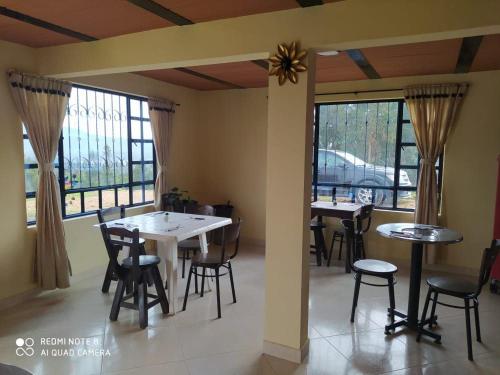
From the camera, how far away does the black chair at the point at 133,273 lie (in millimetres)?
3037

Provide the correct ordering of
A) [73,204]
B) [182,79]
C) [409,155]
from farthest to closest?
[182,79] → [409,155] → [73,204]

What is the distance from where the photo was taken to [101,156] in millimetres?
4445

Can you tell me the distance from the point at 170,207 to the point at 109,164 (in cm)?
100

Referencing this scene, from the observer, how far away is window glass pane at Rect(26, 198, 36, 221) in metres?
3.65

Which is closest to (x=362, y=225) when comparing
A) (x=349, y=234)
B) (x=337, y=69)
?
(x=349, y=234)

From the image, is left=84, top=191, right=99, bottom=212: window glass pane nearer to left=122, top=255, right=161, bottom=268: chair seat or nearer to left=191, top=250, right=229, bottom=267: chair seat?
left=122, top=255, right=161, bottom=268: chair seat

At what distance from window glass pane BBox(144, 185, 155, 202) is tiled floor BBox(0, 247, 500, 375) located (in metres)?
1.56

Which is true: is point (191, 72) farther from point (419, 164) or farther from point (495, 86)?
point (495, 86)

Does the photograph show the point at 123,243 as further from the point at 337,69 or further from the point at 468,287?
the point at 337,69

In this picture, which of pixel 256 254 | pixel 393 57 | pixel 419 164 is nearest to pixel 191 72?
pixel 393 57

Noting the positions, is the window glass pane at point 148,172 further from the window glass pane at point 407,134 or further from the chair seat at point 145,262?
the window glass pane at point 407,134

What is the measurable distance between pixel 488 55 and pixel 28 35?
166 inches

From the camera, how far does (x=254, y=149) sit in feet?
18.7

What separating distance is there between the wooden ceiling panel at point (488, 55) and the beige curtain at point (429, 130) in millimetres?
430
